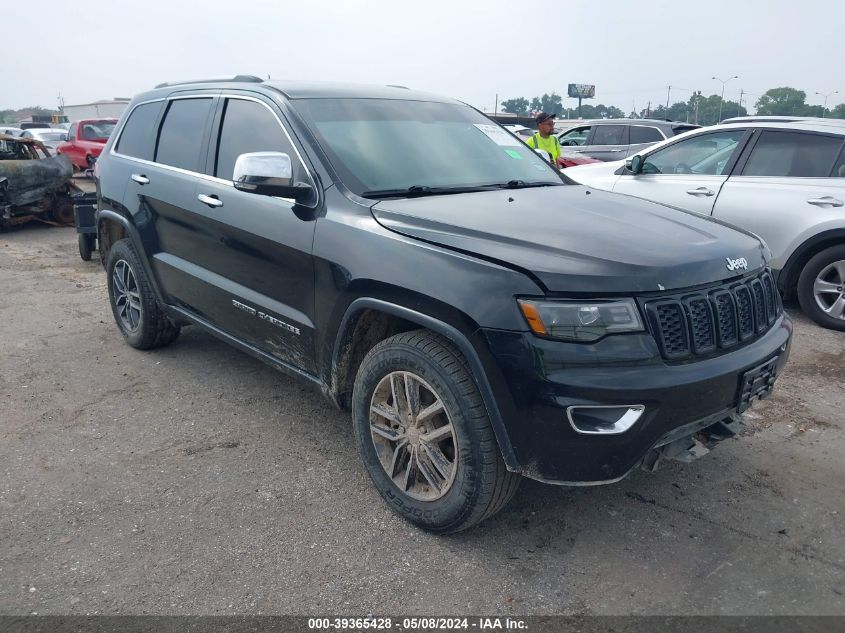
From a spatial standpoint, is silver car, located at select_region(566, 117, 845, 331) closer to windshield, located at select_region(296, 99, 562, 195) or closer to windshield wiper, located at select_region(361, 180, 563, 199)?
windshield, located at select_region(296, 99, 562, 195)

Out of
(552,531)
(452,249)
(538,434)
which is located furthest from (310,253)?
(552,531)

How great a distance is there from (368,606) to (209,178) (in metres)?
2.62

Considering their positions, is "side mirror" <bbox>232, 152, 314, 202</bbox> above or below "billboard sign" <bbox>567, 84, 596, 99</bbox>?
below

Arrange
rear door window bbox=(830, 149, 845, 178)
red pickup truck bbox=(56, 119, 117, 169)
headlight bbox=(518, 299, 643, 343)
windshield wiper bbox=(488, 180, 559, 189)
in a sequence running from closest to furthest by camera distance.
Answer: headlight bbox=(518, 299, 643, 343), windshield wiper bbox=(488, 180, 559, 189), rear door window bbox=(830, 149, 845, 178), red pickup truck bbox=(56, 119, 117, 169)

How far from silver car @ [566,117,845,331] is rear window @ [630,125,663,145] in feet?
19.4

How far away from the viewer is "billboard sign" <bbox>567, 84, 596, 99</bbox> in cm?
9921

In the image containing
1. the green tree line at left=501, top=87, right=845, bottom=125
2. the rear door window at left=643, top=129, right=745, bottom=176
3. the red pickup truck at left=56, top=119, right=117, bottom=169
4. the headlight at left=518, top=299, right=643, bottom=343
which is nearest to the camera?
the headlight at left=518, top=299, right=643, bottom=343

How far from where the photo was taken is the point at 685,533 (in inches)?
120

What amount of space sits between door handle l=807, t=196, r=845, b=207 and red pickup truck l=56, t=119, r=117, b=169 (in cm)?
1680

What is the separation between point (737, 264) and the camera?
2912 millimetres

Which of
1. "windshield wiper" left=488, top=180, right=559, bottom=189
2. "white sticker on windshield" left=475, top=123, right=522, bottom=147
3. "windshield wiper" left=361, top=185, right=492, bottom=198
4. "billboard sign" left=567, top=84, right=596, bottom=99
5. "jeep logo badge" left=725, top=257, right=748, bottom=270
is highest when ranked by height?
"billboard sign" left=567, top=84, right=596, bottom=99

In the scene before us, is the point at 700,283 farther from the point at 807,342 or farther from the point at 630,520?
the point at 807,342

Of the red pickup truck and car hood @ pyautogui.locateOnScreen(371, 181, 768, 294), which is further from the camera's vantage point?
the red pickup truck

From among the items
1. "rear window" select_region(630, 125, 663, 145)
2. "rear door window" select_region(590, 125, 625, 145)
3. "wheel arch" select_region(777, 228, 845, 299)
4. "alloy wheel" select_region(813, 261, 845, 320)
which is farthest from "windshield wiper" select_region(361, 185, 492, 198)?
"rear door window" select_region(590, 125, 625, 145)
